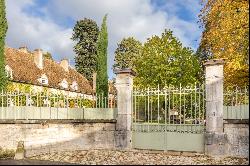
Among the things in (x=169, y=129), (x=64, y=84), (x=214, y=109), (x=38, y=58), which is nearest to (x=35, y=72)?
(x=38, y=58)

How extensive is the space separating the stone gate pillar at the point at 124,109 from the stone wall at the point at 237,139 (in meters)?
4.04

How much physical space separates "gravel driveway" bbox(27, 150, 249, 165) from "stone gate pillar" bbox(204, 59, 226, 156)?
51 centimetres

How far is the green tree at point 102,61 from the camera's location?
2561 cm

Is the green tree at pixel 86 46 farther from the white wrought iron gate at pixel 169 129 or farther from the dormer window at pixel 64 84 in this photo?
the white wrought iron gate at pixel 169 129

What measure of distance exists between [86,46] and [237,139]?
37.5 meters

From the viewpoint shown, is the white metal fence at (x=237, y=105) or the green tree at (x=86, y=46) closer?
the white metal fence at (x=237, y=105)

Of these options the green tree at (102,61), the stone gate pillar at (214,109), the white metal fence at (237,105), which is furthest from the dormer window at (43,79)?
the white metal fence at (237,105)

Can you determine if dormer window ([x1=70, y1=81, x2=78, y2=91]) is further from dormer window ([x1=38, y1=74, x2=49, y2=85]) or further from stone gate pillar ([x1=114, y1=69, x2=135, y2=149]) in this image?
stone gate pillar ([x1=114, y1=69, x2=135, y2=149])

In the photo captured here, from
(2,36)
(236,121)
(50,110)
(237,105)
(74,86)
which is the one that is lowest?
(236,121)

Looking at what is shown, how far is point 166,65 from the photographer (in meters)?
24.9

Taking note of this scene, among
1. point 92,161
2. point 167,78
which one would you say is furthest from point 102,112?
point 167,78

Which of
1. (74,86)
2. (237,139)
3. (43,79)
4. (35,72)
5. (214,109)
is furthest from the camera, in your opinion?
(74,86)

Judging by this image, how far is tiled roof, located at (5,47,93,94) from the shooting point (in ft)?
110

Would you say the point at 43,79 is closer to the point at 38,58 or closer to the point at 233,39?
the point at 38,58
